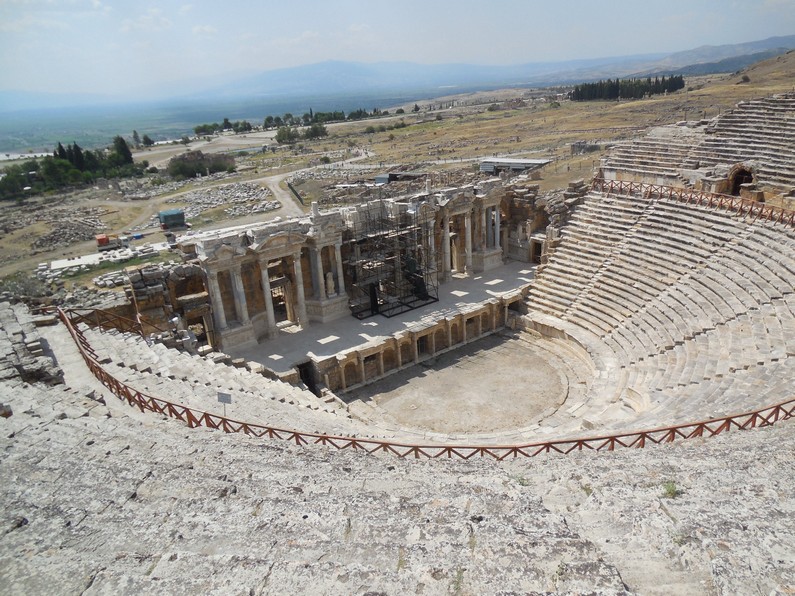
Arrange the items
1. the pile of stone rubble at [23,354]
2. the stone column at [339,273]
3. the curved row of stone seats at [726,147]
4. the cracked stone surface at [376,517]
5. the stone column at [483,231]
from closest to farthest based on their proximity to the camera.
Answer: the cracked stone surface at [376,517], the pile of stone rubble at [23,354], the curved row of stone seats at [726,147], the stone column at [339,273], the stone column at [483,231]

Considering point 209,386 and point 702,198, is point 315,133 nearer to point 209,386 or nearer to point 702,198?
point 702,198

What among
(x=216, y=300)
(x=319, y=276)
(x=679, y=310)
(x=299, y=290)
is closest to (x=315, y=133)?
(x=319, y=276)

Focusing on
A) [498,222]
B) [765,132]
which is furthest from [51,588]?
[765,132]

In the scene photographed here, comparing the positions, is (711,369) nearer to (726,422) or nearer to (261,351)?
(726,422)

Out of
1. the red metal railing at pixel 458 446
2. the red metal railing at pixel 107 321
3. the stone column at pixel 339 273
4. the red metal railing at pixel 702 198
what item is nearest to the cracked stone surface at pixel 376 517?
the red metal railing at pixel 458 446

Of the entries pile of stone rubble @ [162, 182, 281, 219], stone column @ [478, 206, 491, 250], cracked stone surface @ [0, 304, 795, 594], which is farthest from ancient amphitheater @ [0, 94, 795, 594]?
pile of stone rubble @ [162, 182, 281, 219]

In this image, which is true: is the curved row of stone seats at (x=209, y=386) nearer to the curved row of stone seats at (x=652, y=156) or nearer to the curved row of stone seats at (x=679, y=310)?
the curved row of stone seats at (x=679, y=310)

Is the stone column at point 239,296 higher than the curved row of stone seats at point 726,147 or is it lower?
lower
